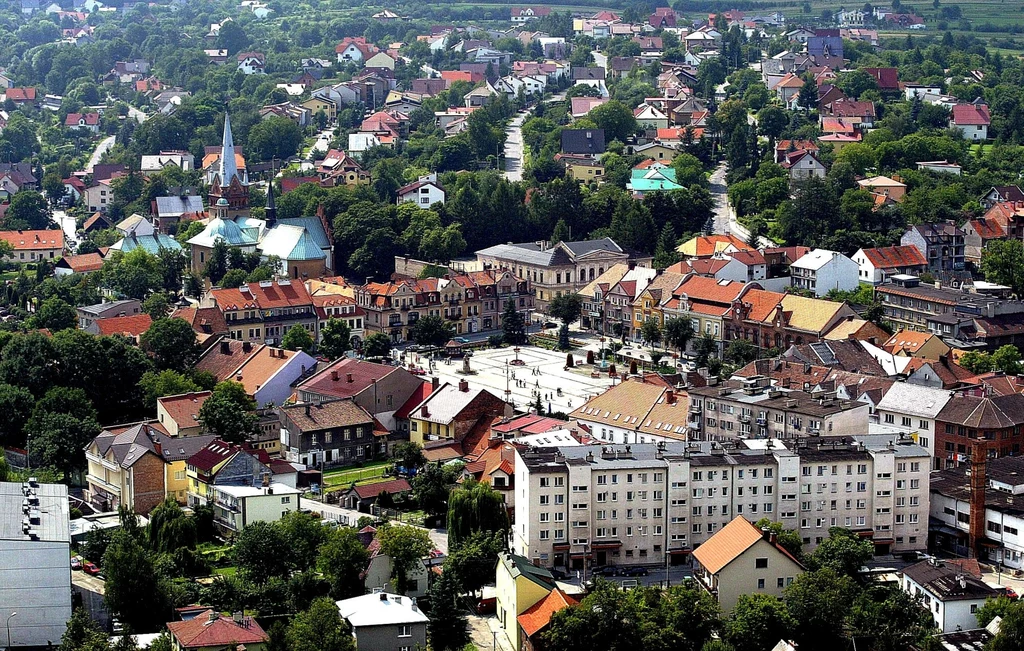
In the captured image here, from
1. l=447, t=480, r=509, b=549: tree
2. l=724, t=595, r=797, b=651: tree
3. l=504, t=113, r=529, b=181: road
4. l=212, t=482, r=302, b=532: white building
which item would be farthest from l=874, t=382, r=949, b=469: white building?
l=504, t=113, r=529, b=181: road

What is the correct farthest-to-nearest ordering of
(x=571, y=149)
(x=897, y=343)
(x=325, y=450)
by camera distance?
(x=571, y=149) < (x=897, y=343) < (x=325, y=450)

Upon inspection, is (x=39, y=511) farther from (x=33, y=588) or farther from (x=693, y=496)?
(x=693, y=496)

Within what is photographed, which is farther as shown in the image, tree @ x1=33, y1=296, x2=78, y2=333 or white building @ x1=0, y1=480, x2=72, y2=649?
tree @ x1=33, y1=296, x2=78, y2=333

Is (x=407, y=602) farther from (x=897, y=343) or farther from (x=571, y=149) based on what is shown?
(x=571, y=149)

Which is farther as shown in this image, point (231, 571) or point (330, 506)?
point (330, 506)

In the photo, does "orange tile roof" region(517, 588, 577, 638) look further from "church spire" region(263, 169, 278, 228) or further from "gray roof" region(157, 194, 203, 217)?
"gray roof" region(157, 194, 203, 217)

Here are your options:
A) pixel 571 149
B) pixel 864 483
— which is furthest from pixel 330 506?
pixel 571 149
